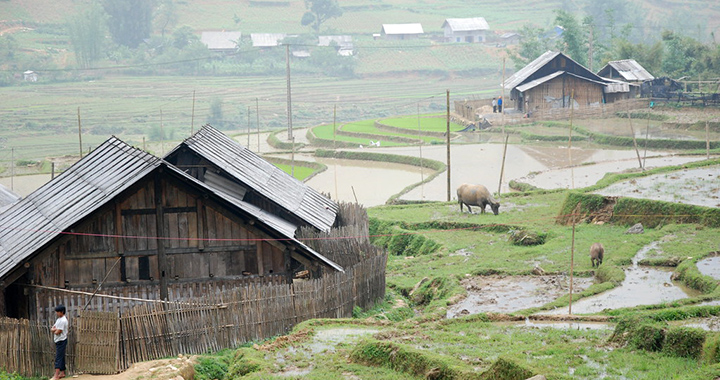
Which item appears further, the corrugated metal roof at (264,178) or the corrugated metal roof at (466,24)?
the corrugated metal roof at (466,24)

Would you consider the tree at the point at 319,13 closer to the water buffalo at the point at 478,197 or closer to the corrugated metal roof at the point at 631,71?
the corrugated metal roof at the point at 631,71

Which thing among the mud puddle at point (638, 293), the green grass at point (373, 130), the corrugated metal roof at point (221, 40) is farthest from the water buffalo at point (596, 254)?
the corrugated metal roof at point (221, 40)

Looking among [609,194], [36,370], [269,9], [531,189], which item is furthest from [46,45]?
[36,370]

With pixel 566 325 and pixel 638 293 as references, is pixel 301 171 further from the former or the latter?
pixel 566 325

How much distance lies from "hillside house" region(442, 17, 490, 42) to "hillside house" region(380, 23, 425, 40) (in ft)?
12.7

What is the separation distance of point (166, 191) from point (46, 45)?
96.6m

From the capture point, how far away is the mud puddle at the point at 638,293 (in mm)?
17594

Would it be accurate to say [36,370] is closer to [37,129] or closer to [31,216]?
[31,216]

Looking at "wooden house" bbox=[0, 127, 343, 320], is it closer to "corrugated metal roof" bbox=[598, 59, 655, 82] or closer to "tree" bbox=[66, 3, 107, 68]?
"corrugated metal roof" bbox=[598, 59, 655, 82]

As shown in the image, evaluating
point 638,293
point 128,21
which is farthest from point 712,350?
point 128,21

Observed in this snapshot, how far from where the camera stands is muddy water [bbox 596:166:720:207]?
2653cm

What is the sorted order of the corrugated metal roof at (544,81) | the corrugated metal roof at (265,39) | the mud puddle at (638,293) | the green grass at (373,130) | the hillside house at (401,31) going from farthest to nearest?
the hillside house at (401,31) → the corrugated metal roof at (265,39) → the corrugated metal roof at (544,81) → the green grass at (373,130) → the mud puddle at (638,293)

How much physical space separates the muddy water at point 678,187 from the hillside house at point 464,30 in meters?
90.9

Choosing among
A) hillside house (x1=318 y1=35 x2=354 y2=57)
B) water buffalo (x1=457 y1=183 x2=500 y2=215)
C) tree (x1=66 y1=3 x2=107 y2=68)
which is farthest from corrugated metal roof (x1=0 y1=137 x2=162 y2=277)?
hillside house (x1=318 y1=35 x2=354 y2=57)
